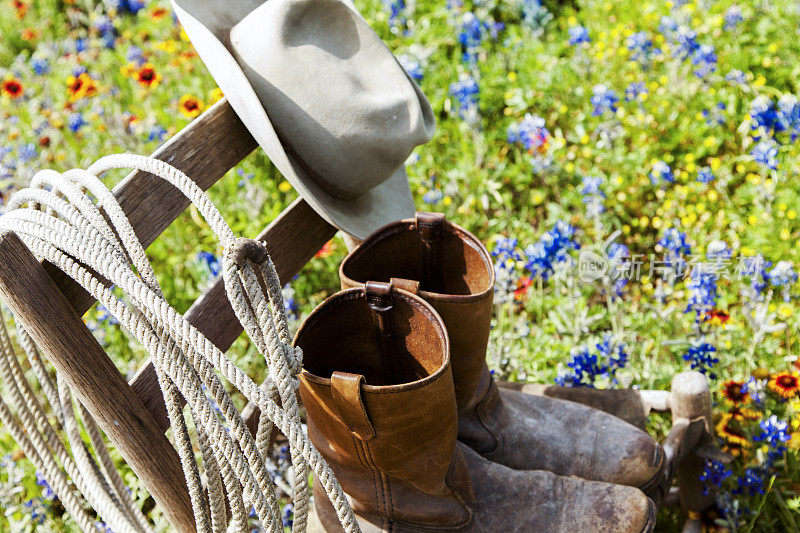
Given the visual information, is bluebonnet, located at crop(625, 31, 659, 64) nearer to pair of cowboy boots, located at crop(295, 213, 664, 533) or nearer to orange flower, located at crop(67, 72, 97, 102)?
pair of cowboy boots, located at crop(295, 213, 664, 533)

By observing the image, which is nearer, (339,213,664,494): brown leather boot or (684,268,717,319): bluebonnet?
(339,213,664,494): brown leather boot

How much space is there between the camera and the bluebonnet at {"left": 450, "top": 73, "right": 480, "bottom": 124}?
9.72ft

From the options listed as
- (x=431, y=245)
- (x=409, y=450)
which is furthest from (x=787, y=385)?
(x=409, y=450)

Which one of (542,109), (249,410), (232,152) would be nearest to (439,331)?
(249,410)

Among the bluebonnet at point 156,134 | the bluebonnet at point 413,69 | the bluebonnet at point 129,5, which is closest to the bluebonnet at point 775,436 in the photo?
the bluebonnet at point 413,69

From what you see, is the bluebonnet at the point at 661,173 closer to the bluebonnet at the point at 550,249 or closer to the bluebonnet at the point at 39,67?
the bluebonnet at the point at 550,249

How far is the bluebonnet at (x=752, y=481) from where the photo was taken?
72.3 inches

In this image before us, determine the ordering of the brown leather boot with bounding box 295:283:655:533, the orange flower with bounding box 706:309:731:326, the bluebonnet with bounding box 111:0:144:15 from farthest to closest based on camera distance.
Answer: the bluebonnet with bounding box 111:0:144:15 → the orange flower with bounding box 706:309:731:326 → the brown leather boot with bounding box 295:283:655:533

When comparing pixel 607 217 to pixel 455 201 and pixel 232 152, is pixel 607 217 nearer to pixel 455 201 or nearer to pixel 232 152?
pixel 455 201

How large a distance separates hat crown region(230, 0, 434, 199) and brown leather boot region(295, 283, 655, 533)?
1.30 ft

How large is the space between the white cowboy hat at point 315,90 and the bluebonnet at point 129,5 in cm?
306

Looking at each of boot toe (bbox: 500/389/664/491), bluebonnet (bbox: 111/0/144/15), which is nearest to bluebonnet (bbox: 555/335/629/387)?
boot toe (bbox: 500/389/664/491)

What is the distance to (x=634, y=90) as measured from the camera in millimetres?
3031

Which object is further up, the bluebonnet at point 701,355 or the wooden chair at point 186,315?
the wooden chair at point 186,315
